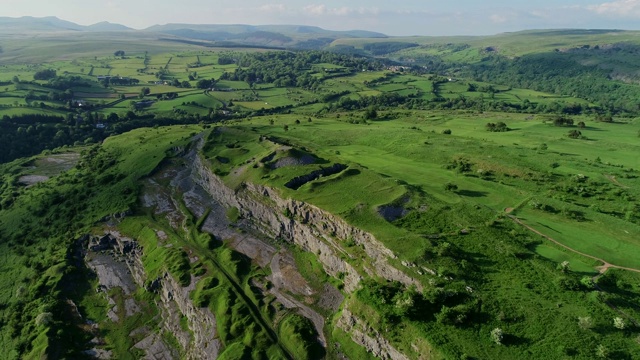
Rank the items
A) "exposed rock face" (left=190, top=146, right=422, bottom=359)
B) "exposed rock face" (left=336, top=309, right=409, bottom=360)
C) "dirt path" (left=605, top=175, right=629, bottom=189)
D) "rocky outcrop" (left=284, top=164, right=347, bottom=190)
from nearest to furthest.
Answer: "exposed rock face" (left=336, top=309, right=409, bottom=360) → "exposed rock face" (left=190, top=146, right=422, bottom=359) → "dirt path" (left=605, top=175, right=629, bottom=189) → "rocky outcrop" (left=284, top=164, right=347, bottom=190)

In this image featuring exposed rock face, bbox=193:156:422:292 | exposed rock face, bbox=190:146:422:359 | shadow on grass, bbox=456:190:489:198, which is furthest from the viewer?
shadow on grass, bbox=456:190:489:198

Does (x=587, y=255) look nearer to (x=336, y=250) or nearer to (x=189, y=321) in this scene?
(x=336, y=250)

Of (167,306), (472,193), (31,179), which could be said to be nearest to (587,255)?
(472,193)

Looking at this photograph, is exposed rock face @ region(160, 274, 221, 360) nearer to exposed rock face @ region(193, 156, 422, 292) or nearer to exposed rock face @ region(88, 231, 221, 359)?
exposed rock face @ region(88, 231, 221, 359)

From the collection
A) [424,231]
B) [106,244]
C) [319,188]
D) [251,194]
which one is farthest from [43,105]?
[424,231]

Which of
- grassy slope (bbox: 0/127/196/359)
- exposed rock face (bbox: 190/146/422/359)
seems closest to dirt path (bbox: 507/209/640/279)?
exposed rock face (bbox: 190/146/422/359)

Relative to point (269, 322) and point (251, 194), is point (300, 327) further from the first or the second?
point (251, 194)

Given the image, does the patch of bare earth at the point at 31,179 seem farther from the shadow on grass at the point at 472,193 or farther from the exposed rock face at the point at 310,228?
the shadow on grass at the point at 472,193
